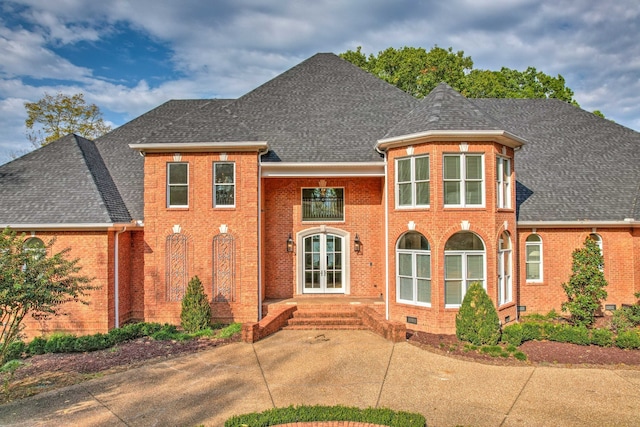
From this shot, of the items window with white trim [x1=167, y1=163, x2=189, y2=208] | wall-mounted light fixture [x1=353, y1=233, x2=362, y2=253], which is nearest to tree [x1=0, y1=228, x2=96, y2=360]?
window with white trim [x1=167, y1=163, x2=189, y2=208]

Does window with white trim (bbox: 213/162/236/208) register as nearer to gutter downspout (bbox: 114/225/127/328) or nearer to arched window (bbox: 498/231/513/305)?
gutter downspout (bbox: 114/225/127/328)

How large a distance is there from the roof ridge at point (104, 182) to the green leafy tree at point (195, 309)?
345cm

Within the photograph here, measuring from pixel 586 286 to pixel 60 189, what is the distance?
18142 mm

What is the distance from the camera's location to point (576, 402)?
746 centimetres

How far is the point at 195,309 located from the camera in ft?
40.4

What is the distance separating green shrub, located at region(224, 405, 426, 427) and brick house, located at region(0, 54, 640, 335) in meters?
5.88

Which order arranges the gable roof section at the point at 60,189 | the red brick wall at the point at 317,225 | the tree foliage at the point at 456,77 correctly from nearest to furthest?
the gable roof section at the point at 60,189 < the red brick wall at the point at 317,225 < the tree foliage at the point at 456,77

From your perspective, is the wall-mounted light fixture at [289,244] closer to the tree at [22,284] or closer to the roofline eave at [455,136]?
the roofline eave at [455,136]

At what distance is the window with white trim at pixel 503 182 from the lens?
12500 millimetres

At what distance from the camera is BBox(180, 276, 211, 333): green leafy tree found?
1225cm

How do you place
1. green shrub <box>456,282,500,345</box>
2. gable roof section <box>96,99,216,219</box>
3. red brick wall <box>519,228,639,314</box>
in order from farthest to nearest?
gable roof section <box>96,99,216,219</box> < red brick wall <box>519,228,639,314</box> < green shrub <box>456,282,500,345</box>

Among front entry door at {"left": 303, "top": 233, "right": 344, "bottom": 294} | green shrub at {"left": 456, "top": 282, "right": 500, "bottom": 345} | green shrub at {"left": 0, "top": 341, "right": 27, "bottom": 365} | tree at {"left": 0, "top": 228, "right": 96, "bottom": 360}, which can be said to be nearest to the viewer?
tree at {"left": 0, "top": 228, "right": 96, "bottom": 360}

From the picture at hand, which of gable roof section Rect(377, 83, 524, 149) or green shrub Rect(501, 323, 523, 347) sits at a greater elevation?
gable roof section Rect(377, 83, 524, 149)

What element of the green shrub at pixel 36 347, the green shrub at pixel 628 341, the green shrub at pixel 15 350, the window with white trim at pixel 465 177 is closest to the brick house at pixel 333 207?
the window with white trim at pixel 465 177
